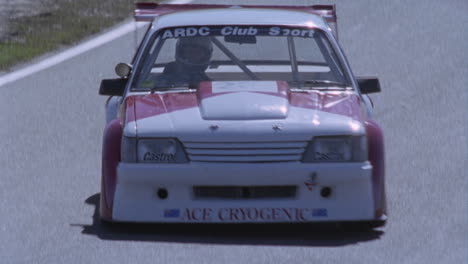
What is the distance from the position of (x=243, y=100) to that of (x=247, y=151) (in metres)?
0.51

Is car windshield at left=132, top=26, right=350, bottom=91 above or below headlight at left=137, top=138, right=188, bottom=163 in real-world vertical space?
above

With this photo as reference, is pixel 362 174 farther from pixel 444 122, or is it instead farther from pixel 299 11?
pixel 444 122

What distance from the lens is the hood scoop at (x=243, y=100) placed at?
6.89m

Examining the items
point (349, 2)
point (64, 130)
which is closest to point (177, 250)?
point (64, 130)

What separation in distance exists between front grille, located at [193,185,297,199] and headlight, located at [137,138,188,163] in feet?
0.74

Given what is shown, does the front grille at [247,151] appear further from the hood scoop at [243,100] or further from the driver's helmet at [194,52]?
the driver's helmet at [194,52]

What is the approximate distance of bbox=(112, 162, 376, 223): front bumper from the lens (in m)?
6.67

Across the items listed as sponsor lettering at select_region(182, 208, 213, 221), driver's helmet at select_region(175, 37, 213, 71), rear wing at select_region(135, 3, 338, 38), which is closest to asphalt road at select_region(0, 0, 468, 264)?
sponsor lettering at select_region(182, 208, 213, 221)

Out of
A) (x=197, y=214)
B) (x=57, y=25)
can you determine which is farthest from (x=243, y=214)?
(x=57, y=25)

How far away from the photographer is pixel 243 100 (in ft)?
23.3

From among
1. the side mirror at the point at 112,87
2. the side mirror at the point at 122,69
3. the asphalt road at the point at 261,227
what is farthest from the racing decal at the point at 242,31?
the asphalt road at the point at 261,227

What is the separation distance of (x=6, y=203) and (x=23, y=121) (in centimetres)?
347

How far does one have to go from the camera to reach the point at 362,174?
6750mm

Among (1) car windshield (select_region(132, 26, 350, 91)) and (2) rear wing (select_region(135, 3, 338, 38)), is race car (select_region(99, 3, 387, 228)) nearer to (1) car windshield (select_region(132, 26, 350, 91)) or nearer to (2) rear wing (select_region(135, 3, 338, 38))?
(1) car windshield (select_region(132, 26, 350, 91))
